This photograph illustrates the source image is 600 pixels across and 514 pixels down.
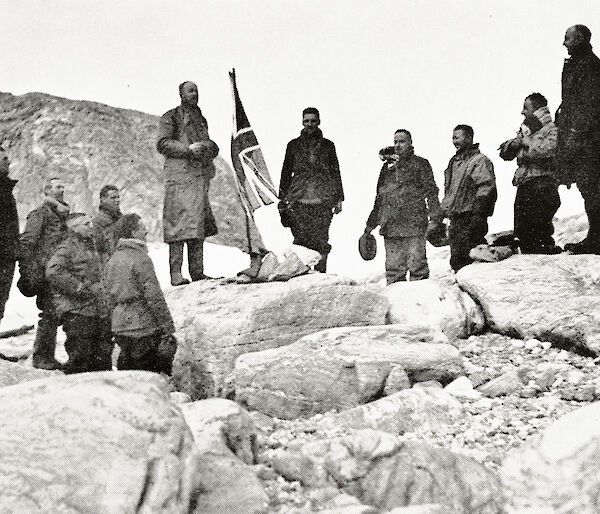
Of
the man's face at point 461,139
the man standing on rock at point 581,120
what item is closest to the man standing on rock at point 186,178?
the man's face at point 461,139

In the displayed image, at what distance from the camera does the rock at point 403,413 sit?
484cm

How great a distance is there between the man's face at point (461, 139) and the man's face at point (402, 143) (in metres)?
0.47

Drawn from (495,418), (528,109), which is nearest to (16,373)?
(495,418)

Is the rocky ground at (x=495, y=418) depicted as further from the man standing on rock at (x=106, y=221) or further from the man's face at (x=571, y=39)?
the man's face at (x=571, y=39)

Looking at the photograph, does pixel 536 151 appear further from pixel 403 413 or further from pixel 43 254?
pixel 43 254

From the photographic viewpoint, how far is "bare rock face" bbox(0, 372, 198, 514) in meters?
3.07

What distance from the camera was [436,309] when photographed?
665cm

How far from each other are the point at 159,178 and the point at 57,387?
41.0 feet

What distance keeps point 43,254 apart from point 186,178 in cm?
151

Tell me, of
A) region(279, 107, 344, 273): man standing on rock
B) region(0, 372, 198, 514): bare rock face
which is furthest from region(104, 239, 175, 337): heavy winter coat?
region(279, 107, 344, 273): man standing on rock

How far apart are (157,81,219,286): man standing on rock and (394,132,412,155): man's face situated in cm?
183

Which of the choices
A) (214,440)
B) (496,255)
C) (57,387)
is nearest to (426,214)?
(496,255)

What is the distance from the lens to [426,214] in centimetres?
787

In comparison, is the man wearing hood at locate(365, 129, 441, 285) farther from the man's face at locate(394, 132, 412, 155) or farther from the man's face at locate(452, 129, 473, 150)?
the man's face at locate(452, 129, 473, 150)
